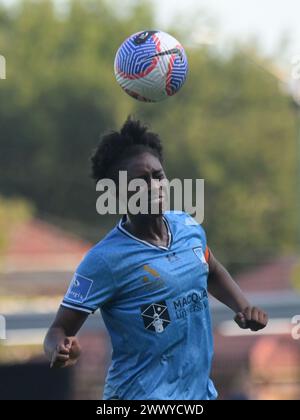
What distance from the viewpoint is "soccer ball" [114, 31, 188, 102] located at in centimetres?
707

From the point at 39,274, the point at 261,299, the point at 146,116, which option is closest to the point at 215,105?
the point at 146,116

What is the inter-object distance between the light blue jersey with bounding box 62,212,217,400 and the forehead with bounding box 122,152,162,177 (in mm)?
373

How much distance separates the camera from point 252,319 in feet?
21.6

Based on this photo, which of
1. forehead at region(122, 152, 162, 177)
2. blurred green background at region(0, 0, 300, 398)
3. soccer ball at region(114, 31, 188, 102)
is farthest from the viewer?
blurred green background at region(0, 0, 300, 398)

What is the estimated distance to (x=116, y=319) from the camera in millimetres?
6410

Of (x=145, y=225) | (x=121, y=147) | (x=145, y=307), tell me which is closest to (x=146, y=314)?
(x=145, y=307)

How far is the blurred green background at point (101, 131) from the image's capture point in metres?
58.3

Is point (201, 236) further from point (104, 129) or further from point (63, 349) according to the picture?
point (104, 129)

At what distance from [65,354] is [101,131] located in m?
50.8

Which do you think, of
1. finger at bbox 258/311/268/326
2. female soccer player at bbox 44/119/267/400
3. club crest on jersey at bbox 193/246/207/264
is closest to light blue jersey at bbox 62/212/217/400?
female soccer player at bbox 44/119/267/400

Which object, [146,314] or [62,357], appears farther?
[146,314]

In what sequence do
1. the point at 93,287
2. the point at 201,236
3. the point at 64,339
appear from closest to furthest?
the point at 64,339
the point at 93,287
the point at 201,236

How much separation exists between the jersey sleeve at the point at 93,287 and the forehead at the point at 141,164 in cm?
53

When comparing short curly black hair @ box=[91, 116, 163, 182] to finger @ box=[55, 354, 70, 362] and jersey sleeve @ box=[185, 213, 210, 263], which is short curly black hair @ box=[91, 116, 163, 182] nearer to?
jersey sleeve @ box=[185, 213, 210, 263]
